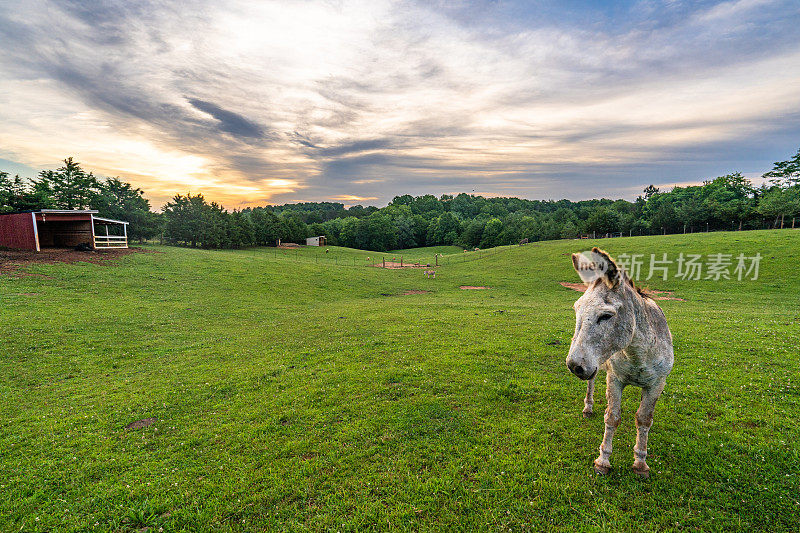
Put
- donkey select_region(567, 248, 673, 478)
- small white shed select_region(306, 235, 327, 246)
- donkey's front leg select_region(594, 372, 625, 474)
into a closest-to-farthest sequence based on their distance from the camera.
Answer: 1. donkey select_region(567, 248, 673, 478)
2. donkey's front leg select_region(594, 372, 625, 474)
3. small white shed select_region(306, 235, 327, 246)

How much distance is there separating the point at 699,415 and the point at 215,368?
15044mm

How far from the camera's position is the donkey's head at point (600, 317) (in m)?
3.97

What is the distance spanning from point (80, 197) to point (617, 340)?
8523 centimetres

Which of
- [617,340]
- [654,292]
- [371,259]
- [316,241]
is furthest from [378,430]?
[316,241]

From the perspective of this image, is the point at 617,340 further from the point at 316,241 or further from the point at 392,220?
the point at 392,220

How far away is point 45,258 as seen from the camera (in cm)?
2920

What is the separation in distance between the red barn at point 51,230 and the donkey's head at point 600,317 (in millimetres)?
47513

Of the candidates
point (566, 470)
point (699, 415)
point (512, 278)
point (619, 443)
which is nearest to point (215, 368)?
point (566, 470)

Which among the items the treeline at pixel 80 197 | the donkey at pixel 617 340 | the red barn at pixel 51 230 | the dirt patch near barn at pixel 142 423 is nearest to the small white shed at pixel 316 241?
the treeline at pixel 80 197

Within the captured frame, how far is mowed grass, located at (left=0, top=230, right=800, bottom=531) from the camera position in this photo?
516cm

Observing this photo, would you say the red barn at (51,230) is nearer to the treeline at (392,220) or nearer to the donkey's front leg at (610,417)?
the treeline at (392,220)

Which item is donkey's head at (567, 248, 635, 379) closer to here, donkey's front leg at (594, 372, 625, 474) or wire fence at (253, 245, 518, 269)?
donkey's front leg at (594, 372, 625, 474)

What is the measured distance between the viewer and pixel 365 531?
192 inches

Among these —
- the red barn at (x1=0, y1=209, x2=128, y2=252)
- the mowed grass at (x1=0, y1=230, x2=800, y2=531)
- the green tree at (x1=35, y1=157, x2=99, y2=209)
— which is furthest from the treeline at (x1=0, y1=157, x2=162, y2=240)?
the mowed grass at (x1=0, y1=230, x2=800, y2=531)
